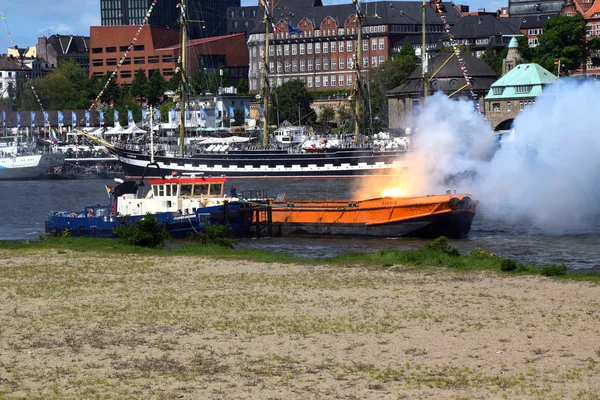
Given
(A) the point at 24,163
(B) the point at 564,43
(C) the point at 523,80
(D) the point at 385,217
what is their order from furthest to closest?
(B) the point at 564,43 < (C) the point at 523,80 < (A) the point at 24,163 < (D) the point at 385,217

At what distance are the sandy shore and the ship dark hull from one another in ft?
317

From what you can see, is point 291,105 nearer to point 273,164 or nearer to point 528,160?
point 273,164

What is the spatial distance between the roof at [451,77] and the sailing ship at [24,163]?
56054 mm

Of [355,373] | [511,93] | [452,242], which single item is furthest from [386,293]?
[511,93]

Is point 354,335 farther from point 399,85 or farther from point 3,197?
point 399,85

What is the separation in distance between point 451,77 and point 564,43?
57.8ft

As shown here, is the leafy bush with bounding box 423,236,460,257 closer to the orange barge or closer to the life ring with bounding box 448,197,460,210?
the life ring with bounding box 448,197,460,210

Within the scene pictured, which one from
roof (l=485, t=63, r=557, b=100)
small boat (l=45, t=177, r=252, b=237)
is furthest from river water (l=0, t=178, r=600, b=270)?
roof (l=485, t=63, r=557, b=100)

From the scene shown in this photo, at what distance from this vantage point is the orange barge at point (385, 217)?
5878 centimetres

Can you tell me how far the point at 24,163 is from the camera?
14738 centimetres

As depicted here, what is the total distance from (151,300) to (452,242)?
26.2 m

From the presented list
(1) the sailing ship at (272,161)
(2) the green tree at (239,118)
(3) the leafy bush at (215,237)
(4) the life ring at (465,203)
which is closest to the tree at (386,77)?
(2) the green tree at (239,118)

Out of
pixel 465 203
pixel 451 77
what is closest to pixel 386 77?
pixel 451 77

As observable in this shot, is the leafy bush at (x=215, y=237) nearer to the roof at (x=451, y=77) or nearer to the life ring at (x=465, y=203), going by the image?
the life ring at (x=465, y=203)
